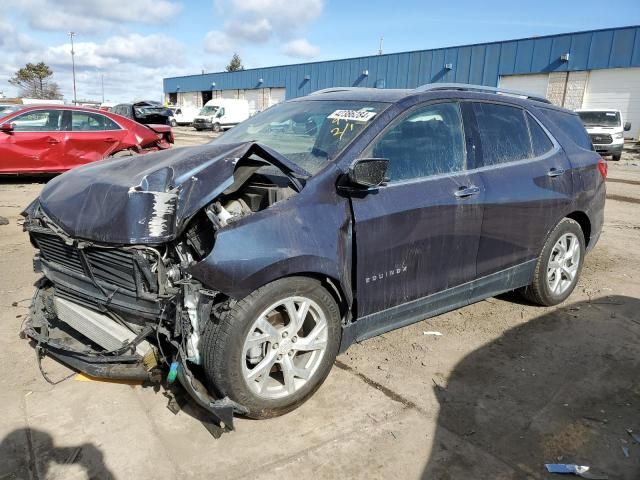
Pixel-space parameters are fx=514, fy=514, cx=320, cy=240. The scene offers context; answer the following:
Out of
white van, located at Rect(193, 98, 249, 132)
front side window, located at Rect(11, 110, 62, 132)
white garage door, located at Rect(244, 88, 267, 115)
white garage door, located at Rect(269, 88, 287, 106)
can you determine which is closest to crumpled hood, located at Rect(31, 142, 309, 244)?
front side window, located at Rect(11, 110, 62, 132)

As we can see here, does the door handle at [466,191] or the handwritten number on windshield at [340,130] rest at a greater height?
the handwritten number on windshield at [340,130]

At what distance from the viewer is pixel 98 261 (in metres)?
2.85

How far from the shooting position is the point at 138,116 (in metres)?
26.9

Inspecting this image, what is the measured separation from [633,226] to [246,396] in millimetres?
7536

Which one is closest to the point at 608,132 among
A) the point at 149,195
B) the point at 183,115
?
the point at 149,195

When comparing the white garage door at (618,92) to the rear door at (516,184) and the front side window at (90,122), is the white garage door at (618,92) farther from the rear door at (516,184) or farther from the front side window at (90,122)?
the rear door at (516,184)

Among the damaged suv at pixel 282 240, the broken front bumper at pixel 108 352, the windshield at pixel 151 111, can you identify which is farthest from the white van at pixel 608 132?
the windshield at pixel 151 111

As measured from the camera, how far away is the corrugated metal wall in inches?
1060

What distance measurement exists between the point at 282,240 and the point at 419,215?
1.02m

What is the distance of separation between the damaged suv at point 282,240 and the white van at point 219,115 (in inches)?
1368

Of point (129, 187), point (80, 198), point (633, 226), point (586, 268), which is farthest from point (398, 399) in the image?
point (633, 226)

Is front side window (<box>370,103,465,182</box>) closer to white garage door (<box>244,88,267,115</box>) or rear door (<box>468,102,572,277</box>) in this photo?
rear door (<box>468,102,572,277</box>)

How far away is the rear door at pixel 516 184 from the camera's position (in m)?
3.77

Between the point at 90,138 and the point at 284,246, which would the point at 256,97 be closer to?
the point at 90,138
